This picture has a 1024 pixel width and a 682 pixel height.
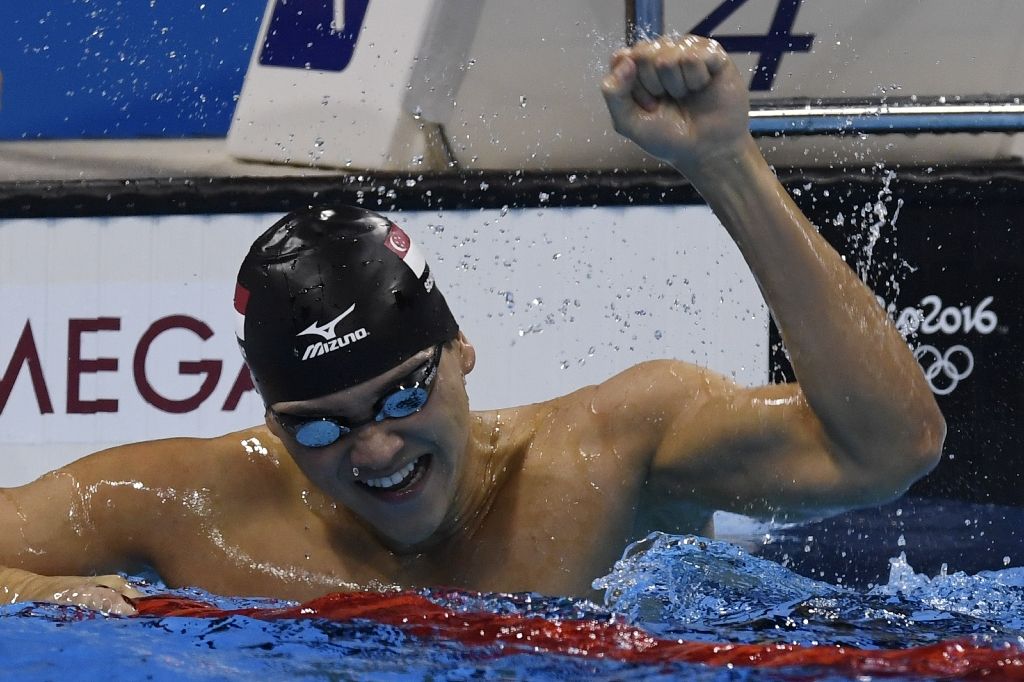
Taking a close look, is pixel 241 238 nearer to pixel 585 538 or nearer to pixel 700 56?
pixel 585 538

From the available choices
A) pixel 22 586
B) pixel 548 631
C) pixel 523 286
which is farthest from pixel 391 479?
pixel 523 286

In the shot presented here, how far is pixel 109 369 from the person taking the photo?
3316mm

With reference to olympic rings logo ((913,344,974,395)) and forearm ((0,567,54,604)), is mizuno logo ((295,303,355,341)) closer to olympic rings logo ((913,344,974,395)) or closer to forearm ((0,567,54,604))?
forearm ((0,567,54,604))

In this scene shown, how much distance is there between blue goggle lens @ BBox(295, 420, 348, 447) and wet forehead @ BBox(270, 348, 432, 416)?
0.7 inches

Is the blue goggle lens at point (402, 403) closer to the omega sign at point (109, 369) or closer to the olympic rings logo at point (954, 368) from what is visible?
the omega sign at point (109, 369)

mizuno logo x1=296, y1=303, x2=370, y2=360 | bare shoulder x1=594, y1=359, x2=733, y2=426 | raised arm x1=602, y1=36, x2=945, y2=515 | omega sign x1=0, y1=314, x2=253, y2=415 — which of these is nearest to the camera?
raised arm x1=602, y1=36, x2=945, y2=515

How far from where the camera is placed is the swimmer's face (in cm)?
173

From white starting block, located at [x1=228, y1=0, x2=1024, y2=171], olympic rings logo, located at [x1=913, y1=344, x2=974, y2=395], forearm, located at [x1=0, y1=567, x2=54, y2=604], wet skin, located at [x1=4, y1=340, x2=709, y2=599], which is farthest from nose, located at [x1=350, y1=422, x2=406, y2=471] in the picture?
white starting block, located at [x1=228, y1=0, x2=1024, y2=171]

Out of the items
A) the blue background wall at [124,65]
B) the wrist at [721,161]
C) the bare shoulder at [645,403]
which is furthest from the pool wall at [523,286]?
the wrist at [721,161]

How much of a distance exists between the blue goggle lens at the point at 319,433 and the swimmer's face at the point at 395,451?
0.01m

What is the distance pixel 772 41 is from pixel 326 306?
7.14 ft

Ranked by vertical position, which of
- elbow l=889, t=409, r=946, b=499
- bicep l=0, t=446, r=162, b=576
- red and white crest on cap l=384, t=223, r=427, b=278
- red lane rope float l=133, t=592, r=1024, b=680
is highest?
red and white crest on cap l=384, t=223, r=427, b=278

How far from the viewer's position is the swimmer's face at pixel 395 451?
1734 mm

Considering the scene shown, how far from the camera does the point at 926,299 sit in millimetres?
3117
